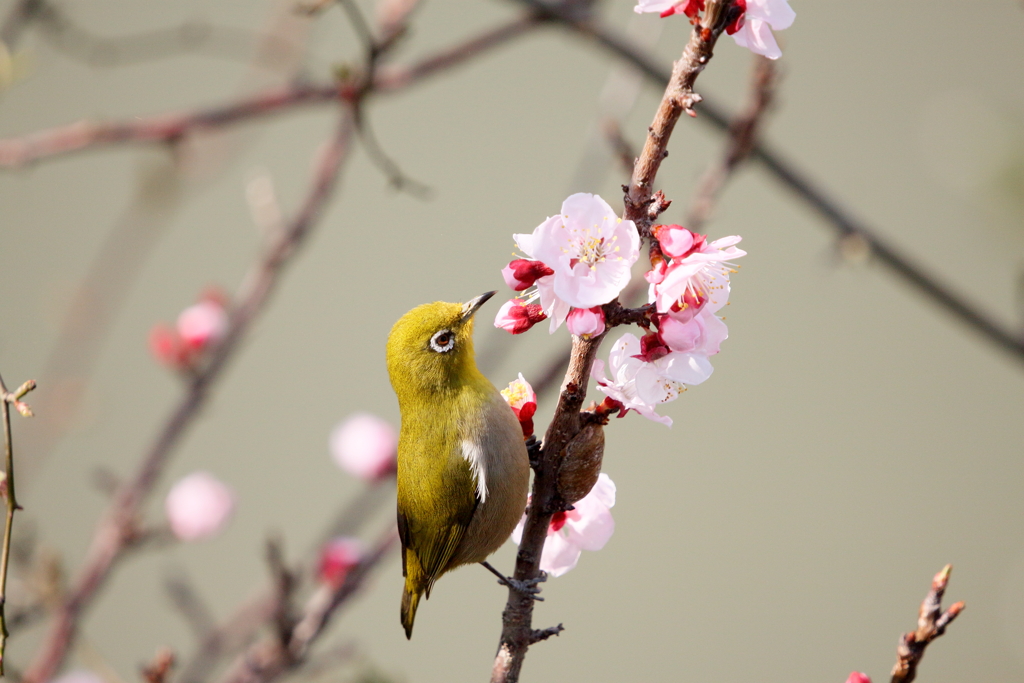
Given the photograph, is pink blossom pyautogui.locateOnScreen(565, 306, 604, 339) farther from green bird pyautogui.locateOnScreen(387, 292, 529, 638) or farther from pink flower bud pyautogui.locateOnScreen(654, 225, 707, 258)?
green bird pyautogui.locateOnScreen(387, 292, 529, 638)

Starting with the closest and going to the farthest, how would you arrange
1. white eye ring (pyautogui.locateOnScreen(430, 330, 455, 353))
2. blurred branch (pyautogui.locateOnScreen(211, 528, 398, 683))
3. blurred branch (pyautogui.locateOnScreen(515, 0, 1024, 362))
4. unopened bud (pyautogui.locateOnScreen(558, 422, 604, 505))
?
unopened bud (pyautogui.locateOnScreen(558, 422, 604, 505)) → blurred branch (pyautogui.locateOnScreen(211, 528, 398, 683)) → white eye ring (pyautogui.locateOnScreen(430, 330, 455, 353)) → blurred branch (pyautogui.locateOnScreen(515, 0, 1024, 362))

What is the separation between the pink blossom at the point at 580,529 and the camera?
1.16m

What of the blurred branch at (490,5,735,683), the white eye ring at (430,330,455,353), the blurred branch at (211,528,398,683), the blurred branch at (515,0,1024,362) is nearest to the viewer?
the blurred branch at (490,5,735,683)

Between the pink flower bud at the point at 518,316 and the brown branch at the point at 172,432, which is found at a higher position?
the pink flower bud at the point at 518,316

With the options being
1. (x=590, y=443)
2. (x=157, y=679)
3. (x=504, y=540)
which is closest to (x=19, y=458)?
(x=157, y=679)

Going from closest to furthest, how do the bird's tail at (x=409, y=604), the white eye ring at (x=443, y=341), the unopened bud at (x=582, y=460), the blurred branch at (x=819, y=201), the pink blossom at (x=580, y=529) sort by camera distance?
the unopened bud at (x=582, y=460) < the pink blossom at (x=580, y=529) < the white eye ring at (x=443, y=341) < the bird's tail at (x=409, y=604) < the blurred branch at (x=819, y=201)

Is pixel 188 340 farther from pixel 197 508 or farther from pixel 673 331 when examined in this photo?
pixel 673 331

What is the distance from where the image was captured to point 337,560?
1920 mm

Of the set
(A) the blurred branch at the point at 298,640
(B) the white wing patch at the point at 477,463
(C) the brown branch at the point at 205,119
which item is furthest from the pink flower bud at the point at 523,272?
(C) the brown branch at the point at 205,119

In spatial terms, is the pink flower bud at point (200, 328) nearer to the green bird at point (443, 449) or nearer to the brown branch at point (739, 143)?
the green bird at point (443, 449)

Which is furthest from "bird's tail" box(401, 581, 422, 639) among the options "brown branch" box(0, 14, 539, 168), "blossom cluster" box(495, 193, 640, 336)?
"brown branch" box(0, 14, 539, 168)

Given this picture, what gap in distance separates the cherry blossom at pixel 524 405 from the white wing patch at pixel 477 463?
319 millimetres

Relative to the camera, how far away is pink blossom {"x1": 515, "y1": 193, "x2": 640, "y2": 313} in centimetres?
89

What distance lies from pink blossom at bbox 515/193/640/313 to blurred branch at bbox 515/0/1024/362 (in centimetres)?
142
